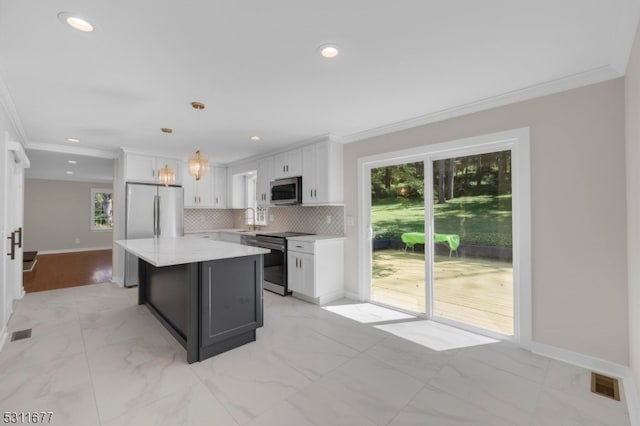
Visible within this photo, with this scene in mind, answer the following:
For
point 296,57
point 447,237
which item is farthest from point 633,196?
point 296,57

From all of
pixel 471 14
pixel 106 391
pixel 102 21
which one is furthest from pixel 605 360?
pixel 102 21

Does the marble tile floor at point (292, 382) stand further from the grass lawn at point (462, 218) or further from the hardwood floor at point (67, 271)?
the hardwood floor at point (67, 271)

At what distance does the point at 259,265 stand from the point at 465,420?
2023mm

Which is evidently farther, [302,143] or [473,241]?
[302,143]

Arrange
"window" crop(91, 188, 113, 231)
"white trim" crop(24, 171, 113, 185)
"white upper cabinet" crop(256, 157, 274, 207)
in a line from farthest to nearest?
"window" crop(91, 188, 113, 231)
"white trim" crop(24, 171, 113, 185)
"white upper cabinet" crop(256, 157, 274, 207)

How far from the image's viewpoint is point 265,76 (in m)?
2.33

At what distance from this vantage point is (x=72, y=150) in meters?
4.72

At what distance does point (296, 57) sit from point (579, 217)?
2.58 metres

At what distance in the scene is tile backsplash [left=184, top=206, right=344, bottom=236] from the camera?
14.7ft

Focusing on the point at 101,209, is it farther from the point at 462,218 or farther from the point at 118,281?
the point at 462,218

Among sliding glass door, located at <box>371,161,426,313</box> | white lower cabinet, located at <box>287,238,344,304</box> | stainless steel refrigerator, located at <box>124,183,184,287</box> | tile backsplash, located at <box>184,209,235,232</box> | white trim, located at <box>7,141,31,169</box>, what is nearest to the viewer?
white trim, located at <box>7,141,31,169</box>

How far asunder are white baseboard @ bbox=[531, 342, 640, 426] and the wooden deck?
0.33 meters

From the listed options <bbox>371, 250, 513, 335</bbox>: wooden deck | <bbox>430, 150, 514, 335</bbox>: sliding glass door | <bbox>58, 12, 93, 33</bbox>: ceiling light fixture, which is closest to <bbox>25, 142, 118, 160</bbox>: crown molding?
<bbox>58, 12, 93, 33</bbox>: ceiling light fixture

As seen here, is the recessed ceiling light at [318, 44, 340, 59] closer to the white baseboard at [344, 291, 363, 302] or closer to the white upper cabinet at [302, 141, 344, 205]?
the white upper cabinet at [302, 141, 344, 205]
